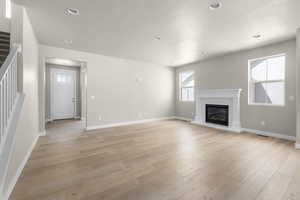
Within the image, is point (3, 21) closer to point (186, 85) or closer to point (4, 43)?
point (4, 43)

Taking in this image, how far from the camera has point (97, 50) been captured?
445cm

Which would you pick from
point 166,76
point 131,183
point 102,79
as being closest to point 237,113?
point 166,76

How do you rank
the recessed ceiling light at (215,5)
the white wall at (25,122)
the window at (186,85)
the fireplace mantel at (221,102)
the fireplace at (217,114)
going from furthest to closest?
the window at (186,85) → the fireplace at (217,114) → the fireplace mantel at (221,102) → the recessed ceiling light at (215,5) → the white wall at (25,122)

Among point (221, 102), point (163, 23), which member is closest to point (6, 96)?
point (163, 23)

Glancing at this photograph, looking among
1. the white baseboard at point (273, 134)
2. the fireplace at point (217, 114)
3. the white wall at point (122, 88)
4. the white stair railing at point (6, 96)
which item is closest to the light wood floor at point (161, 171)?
the white baseboard at point (273, 134)

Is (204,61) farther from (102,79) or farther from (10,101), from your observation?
(10,101)

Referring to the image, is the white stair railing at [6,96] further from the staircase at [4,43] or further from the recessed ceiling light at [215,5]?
the recessed ceiling light at [215,5]

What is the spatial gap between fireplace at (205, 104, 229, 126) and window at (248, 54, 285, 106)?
2.83ft

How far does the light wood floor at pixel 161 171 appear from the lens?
1.61 m

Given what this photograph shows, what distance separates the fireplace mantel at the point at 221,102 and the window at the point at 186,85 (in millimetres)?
575

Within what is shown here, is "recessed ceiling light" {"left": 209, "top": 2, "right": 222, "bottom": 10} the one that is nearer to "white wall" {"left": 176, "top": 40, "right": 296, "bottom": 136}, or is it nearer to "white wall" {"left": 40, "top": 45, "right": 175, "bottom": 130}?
"white wall" {"left": 176, "top": 40, "right": 296, "bottom": 136}

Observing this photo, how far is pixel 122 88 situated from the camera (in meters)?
5.40

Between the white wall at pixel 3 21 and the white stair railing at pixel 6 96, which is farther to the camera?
the white wall at pixel 3 21

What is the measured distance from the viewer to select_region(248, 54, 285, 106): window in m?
3.79
